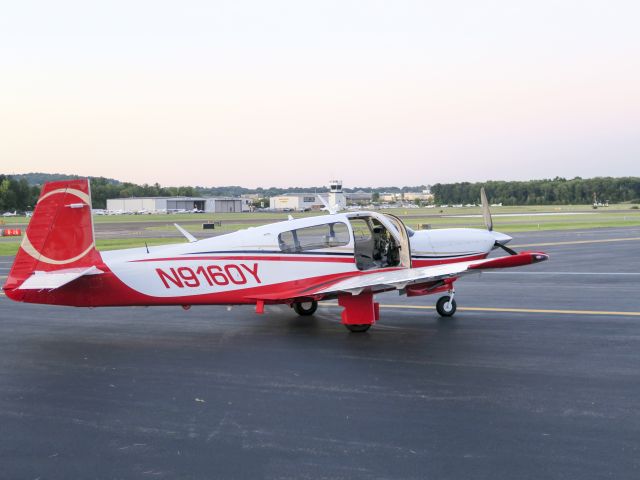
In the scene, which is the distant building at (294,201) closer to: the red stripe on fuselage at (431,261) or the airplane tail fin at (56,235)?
the red stripe on fuselage at (431,261)

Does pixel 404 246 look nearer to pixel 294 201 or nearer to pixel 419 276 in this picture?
pixel 419 276

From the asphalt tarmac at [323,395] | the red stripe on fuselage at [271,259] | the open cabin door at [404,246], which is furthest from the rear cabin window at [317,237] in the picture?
the asphalt tarmac at [323,395]

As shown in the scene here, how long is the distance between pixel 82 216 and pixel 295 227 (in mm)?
3814

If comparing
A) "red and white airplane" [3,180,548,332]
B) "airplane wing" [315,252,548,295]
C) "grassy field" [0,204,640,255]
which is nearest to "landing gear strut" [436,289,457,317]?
"red and white airplane" [3,180,548,332]

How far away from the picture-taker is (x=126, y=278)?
11.2m

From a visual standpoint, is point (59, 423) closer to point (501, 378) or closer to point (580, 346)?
point (501, 378)

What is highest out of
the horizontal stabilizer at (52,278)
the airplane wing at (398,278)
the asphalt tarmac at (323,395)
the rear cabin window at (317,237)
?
the rear cabin window at (317,237)

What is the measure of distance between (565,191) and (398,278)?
153 m

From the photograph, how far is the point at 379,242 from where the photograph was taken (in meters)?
12.7

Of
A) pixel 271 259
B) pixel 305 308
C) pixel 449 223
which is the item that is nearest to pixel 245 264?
pixel 271 259

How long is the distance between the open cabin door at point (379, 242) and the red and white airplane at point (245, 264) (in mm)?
20

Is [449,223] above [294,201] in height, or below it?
below

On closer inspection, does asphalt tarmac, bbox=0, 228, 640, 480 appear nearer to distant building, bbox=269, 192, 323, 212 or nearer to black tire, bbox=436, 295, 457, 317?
black tire, bbox=436, 295, 457, 317

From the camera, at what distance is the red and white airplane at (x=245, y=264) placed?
34.3 ft
